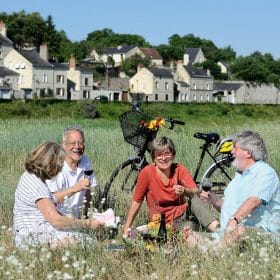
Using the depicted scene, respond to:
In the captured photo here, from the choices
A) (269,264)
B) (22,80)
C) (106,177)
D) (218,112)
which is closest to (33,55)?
(22,80)

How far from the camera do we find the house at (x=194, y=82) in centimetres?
9244

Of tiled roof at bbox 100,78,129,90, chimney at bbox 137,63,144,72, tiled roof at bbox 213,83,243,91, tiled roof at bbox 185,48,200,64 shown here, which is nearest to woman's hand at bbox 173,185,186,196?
tiled roof at bbox 100,78,129,90

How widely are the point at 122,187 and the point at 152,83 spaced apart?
77.5m

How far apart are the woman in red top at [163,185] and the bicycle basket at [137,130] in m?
1.48

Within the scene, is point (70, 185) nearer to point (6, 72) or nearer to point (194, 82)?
point (6, 72)

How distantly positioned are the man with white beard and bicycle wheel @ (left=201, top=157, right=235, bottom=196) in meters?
2.25

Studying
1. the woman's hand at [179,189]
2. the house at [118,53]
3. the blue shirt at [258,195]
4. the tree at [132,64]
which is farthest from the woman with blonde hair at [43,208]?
the house at [118,53]

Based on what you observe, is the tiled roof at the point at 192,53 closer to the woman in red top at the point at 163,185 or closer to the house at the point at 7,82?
the house at the point at 7,82

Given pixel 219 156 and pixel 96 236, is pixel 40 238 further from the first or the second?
pixel 219 156

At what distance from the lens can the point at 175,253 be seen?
4902 millimetres

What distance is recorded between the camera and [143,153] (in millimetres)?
7629

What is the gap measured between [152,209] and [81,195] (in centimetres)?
69

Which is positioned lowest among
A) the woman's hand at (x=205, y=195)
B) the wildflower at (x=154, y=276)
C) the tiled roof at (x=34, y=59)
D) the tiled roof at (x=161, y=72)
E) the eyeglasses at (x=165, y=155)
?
the wildflower at (x=154, y=276)

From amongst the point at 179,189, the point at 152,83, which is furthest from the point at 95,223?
the point at 152,83
